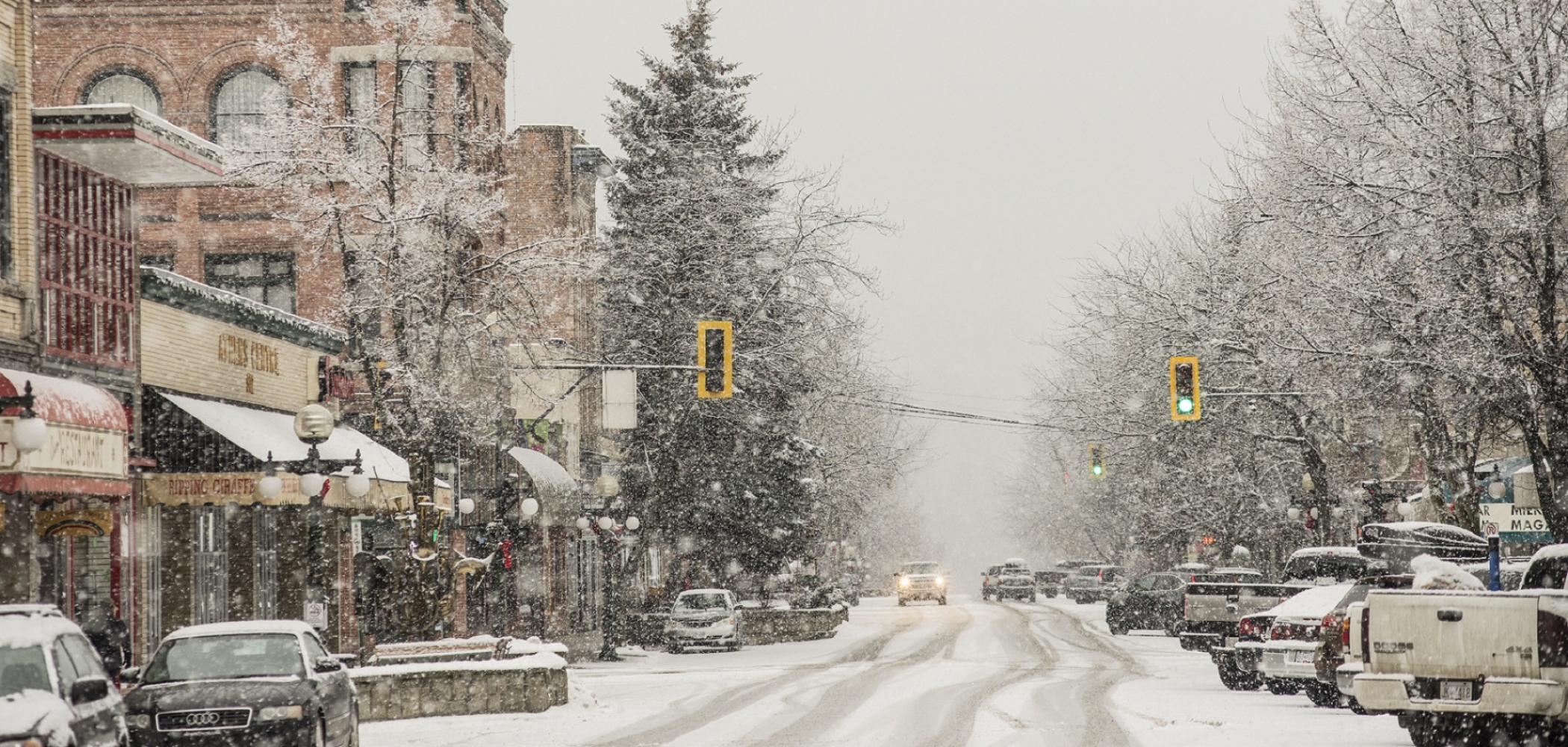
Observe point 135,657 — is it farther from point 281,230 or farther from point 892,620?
point 892,620

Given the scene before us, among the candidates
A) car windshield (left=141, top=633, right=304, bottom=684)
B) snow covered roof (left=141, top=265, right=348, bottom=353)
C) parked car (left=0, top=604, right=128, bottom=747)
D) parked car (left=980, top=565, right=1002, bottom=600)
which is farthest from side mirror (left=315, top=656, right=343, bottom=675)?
parked car (left=980, top=565, right=1002, bottom=600)

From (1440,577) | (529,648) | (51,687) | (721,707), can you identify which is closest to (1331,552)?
(721,707)

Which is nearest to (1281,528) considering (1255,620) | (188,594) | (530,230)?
(530,230)

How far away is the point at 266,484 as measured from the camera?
21266 millimetres

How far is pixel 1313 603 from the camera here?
2205 cm

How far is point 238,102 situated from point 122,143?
18602 mm

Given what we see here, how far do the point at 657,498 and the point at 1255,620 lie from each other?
1980cm

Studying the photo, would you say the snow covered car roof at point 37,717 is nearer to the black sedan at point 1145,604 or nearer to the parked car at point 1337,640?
the parked car at point 1337,640

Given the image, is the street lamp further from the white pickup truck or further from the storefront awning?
the storefront awning

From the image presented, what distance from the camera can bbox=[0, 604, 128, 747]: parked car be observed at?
10656 mm

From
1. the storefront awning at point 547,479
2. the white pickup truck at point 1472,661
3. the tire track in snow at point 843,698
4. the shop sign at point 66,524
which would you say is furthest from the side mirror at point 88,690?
the storefront awning at point 547,479

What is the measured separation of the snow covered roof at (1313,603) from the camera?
21.7m

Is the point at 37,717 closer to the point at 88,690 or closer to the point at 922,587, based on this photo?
the point at 88,690

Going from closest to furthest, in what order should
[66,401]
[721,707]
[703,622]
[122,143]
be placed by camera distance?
[66,401] < [122,143] < [721,707] < [703,622]
